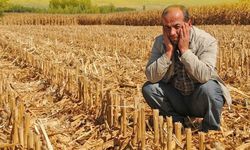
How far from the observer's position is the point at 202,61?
4703 mm

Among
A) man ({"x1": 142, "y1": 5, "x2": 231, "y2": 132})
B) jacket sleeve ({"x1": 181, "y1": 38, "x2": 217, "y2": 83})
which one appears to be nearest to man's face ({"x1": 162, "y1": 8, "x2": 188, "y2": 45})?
man ({"x1": 142, "y1": 5, "x2": 231, "y2": 132})

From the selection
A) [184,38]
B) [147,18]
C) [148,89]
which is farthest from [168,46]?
[147,18]

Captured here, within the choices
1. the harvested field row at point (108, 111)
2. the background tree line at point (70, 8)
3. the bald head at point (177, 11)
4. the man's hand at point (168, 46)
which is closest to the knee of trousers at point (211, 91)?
the harvested field row at point (108, 111)

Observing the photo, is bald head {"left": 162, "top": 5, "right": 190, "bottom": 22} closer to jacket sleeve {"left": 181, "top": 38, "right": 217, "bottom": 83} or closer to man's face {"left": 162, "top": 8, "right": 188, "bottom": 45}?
man's face {"left": 162, "top": 8, "right": 188, "bottom": 45}

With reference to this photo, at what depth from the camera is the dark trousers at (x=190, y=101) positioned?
4641 mm

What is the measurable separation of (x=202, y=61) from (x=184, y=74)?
0.83 ft

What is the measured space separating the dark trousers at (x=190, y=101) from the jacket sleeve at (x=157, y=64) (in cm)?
14

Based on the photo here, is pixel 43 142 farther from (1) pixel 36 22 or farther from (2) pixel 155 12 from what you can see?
(1) pixel 36 22

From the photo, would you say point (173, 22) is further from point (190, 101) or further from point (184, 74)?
point (190, 101)

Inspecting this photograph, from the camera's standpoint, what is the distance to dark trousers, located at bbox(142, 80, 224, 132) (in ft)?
15.2

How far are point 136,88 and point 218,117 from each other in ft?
7.44

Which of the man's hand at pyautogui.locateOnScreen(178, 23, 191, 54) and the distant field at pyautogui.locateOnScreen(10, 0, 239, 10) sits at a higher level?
the distant field at pyautogui.locateOnScreen(10, 0, 239, 10)

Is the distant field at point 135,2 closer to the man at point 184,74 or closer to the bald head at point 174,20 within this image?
the man at point 184,74


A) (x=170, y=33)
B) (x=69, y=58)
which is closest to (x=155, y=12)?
(x=69, y=58)
